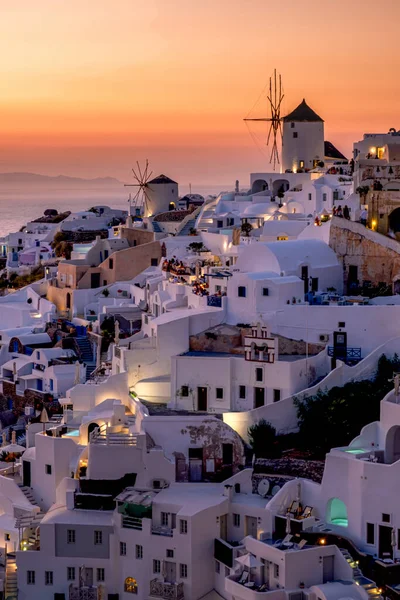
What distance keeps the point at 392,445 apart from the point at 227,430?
4308 mm

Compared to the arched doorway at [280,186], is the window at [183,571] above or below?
below

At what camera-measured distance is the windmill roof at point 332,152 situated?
58.4 m

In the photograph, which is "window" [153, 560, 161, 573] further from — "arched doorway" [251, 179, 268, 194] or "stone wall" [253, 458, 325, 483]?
"arched doorway" [251, 179, 268, 194]

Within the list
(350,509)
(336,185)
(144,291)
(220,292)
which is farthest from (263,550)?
(336,185)

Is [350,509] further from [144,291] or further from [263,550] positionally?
[144,291]

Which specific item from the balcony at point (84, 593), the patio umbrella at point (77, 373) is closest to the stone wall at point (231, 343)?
the patio umbrella at point (77, 373)

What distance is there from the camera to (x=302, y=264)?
36250mm

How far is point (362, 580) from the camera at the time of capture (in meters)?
26.7

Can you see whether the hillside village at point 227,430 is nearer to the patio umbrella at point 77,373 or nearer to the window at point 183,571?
the window at point 183,571

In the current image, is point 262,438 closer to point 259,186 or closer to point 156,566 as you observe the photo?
point 156,566

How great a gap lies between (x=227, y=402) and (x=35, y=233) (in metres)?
35.1

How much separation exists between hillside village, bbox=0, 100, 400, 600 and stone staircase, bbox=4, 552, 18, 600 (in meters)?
0.04

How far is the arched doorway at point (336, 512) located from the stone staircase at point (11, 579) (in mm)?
7610

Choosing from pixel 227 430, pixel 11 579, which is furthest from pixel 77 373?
pixel 11 579
